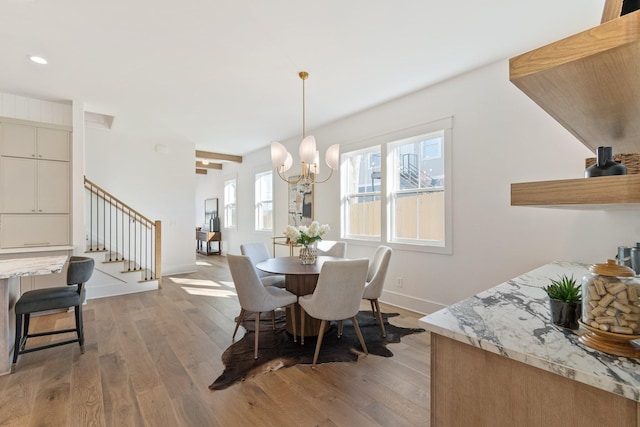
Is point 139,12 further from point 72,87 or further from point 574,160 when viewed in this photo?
point 574,160

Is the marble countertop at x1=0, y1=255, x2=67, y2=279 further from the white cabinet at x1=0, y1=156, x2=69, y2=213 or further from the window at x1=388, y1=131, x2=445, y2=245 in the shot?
the window at x1=388, y1=131, x2=445, y2=245

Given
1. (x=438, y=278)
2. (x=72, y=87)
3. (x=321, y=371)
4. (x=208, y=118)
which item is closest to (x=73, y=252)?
(x=72, y=87)

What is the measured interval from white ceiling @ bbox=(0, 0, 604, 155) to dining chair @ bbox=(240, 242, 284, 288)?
210cm

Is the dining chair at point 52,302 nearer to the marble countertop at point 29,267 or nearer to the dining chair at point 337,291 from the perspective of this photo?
the marble countertop at point 29,267

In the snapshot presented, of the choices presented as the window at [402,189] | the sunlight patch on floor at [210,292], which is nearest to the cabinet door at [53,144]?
the sunlight patch on floor at [210,292]

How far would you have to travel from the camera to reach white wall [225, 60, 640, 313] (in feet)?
8.63

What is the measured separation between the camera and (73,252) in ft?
13.8

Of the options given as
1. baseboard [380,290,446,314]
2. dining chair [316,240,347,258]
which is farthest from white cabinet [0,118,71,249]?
baseboard [380,290,446,314]

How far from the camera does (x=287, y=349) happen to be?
9.25ft

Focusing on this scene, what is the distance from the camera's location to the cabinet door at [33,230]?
3.79 metres

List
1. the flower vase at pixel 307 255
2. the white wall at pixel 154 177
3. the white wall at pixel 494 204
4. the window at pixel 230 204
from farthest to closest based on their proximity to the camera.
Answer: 1. the window at pixel 230 204
2. the white wall at pixel 154 177
3. the flower vase at pixel 307 255
4. the white wall at pixel 494 204

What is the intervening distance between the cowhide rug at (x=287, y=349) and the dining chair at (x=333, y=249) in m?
0.98

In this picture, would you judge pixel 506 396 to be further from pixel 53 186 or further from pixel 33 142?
pixel 33 142

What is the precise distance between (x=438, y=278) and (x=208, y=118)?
440 cm
